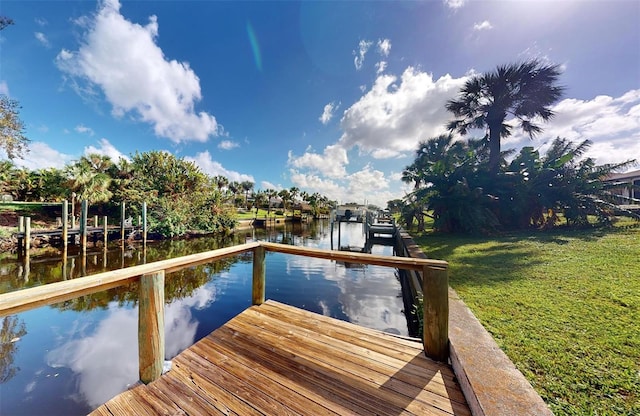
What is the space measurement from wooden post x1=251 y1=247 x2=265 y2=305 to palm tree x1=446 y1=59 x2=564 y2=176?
14.1 metres

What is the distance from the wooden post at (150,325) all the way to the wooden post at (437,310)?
2117mm

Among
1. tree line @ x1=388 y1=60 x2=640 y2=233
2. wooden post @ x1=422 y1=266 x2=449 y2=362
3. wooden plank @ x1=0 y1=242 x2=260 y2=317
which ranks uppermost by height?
tree line @ x1=388 y1=60 x2=640 y2=233

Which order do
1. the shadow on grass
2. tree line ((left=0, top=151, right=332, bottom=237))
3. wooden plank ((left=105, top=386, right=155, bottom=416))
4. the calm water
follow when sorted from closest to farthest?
wooden plank ((left=105, top=386, right=155, bottom=416))
the calm water
the shadow on grass
tree line ((left=0, top=151, right=332, bottom=237))

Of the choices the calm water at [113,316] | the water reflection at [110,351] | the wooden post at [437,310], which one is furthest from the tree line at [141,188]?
the wooden post at [437,310]

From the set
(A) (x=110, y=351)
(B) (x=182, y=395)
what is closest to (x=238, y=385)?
(B) (x=182, y=395)

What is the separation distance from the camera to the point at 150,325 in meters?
1.66

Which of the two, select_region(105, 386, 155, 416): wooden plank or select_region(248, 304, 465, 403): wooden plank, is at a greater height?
select_region(105, 386, 155, 416): wooden plank

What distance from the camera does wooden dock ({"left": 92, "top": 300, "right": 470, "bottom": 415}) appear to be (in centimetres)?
147

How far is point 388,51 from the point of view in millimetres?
9250

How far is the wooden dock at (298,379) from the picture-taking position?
4.82ft

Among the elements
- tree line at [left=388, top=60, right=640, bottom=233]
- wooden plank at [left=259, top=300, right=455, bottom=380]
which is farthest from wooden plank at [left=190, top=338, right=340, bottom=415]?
tree line at [left=388, top=60, right=640, bottom=233]

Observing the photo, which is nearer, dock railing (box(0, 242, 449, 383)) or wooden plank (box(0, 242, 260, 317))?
wooden plank (box(0, 242, 260, 317))

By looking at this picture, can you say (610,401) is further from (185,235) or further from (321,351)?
(185,235)

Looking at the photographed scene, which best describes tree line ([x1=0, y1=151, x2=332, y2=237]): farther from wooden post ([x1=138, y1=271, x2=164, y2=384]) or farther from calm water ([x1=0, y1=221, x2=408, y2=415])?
wooden post ([x1=138, y1=271, x2=164, y2=384])
